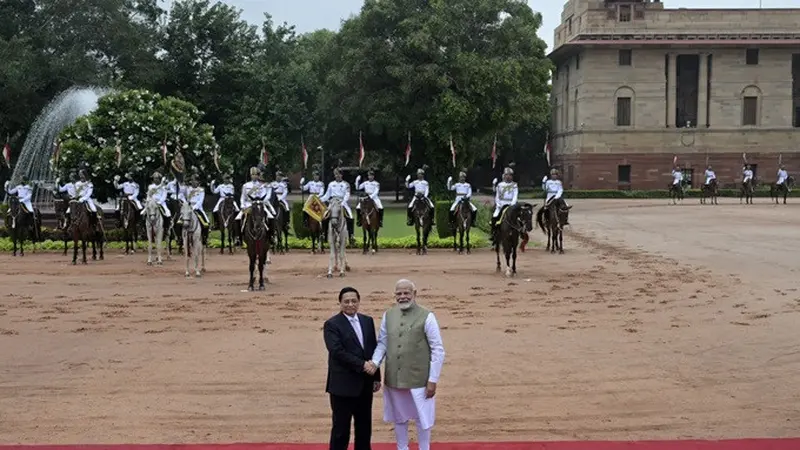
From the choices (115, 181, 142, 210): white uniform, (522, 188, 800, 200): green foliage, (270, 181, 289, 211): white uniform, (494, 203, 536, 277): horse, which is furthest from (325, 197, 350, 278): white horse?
(522, 188, 800, 200): green foliage

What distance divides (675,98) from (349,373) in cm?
6466

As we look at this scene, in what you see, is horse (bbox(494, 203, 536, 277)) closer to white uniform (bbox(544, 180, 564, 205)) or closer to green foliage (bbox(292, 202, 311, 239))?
white uniform (bbox(544, 180, 564, 205))

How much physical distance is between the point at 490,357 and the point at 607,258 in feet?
45.6

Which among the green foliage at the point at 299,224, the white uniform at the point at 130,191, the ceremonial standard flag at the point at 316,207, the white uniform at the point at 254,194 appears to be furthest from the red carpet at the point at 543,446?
the green foliage at the point at 299,224

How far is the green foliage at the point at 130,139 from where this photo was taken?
106ft

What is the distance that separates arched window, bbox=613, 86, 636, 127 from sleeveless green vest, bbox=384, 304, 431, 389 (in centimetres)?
6223

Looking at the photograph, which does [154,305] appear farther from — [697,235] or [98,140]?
[697,235]

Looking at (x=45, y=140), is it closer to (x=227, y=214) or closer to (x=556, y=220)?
(x=227, y=214)

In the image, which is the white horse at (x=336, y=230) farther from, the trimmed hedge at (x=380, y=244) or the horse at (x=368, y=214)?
the trimmed hedge at (x=380, y=244)

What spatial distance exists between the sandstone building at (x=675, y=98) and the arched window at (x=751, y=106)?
0.24 ft

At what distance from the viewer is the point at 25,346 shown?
13312 mm

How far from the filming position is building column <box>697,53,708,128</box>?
67312mm

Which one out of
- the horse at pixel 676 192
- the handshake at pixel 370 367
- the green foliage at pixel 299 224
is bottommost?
the handshake at pixel 370 367

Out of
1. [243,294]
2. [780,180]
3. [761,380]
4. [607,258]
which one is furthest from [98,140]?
[780,180]
